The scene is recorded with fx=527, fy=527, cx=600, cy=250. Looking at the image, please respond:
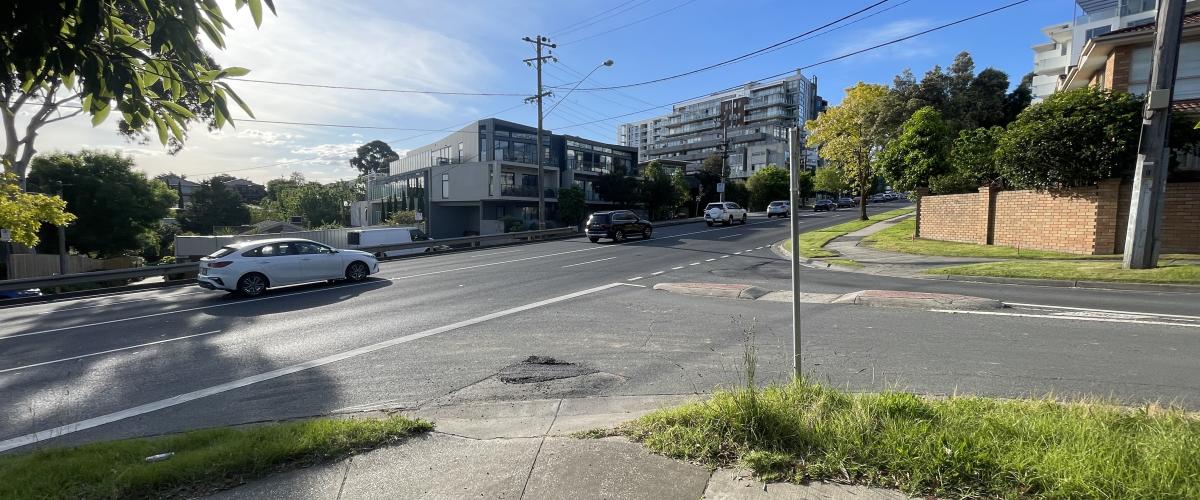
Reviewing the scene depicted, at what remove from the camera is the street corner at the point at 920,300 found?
9.27 m

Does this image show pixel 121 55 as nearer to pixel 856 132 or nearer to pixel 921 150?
pixel 921 150

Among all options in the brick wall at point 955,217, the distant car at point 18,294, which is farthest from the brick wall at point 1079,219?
the distant car at point 18,294

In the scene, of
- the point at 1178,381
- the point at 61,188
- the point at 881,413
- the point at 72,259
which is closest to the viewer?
the point at 881,413

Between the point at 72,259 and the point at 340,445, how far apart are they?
123 ft

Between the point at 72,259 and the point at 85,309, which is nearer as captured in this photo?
the point at 85,309

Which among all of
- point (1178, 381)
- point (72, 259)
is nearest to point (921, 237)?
point (1178, 381)

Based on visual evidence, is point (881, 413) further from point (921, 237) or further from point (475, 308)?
point (921, 237)

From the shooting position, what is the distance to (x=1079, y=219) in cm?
1482

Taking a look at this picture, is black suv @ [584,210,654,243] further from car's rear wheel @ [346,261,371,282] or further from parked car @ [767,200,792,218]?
parked car @ [767,200,792,218]

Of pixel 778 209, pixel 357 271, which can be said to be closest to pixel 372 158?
pixel 778 209

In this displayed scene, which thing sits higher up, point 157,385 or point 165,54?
point 165,54

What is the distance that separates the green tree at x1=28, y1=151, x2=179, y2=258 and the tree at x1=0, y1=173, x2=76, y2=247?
21.3m

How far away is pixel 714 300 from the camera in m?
10.8

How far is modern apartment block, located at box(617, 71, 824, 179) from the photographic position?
320 feet
